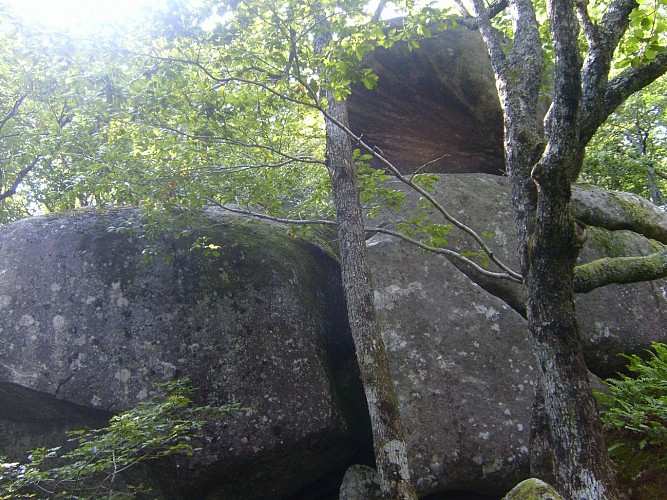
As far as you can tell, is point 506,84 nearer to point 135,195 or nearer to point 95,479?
point 135,195

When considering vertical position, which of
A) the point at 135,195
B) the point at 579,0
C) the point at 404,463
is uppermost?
the point at 579,0

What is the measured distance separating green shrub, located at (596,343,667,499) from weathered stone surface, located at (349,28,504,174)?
5021mm

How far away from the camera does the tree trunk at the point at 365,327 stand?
4906 millimetres

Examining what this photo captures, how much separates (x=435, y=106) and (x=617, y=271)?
18.0 ft

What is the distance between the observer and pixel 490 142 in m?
10.1

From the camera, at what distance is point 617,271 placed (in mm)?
4965

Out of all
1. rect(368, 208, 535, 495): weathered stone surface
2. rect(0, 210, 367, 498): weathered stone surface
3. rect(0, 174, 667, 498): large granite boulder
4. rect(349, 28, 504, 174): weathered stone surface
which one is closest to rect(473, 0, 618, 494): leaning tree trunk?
rect(368, 208, 535, 495): weathered stone surface

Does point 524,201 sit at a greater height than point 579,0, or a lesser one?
lesser

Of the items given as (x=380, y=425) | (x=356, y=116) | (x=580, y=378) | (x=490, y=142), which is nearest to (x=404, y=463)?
(x=380, y=425)

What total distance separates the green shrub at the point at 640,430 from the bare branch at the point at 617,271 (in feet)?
5.14

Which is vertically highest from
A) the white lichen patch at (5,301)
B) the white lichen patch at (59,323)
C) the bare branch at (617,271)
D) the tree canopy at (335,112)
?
the tree canopy at (335,112)

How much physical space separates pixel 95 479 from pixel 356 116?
23.3 ft

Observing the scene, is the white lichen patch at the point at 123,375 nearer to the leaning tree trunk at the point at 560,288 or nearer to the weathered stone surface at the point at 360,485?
the weathered stone surface at the point at 360,485

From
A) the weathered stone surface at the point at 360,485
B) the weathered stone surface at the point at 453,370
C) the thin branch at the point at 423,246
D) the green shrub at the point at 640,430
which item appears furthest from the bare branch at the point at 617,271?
the weathered stone surface at the point at 360,485
